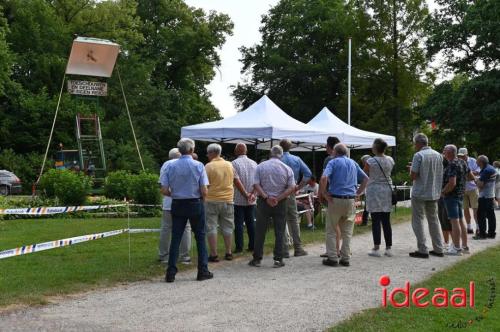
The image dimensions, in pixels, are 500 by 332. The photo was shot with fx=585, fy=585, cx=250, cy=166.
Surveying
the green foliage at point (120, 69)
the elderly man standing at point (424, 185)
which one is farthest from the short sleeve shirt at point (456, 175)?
the green foliage at point (120, 69)

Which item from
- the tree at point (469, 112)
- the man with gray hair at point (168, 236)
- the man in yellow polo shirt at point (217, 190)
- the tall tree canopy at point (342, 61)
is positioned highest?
the tall tree canopy at point (342, 61)

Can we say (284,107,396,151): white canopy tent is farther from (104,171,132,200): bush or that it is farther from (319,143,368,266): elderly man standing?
(104,171,132,200): bush

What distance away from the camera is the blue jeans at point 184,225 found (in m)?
7.31

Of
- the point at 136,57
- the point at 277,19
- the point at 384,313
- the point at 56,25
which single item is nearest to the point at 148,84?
the point at 136,57

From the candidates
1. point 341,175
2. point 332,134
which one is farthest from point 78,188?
point 341,175

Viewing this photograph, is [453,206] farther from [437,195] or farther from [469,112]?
[469,112]

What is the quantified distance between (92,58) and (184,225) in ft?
55.0

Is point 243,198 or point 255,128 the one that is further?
point 255,128

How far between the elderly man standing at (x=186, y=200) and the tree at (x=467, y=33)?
86.1 feet

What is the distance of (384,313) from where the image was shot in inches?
219

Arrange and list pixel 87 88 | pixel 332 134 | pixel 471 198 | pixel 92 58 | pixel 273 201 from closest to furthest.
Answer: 1. pixel 273 201
2. pixel 471 198
3. pixel 332 134
4. pixel 92 58
5. pixel 87 88

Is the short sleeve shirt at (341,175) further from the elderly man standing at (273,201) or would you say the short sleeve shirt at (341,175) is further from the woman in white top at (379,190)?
the woman in white top at (379,190)

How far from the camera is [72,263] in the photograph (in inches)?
330

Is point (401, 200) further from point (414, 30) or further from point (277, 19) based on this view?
point (277, 19)
